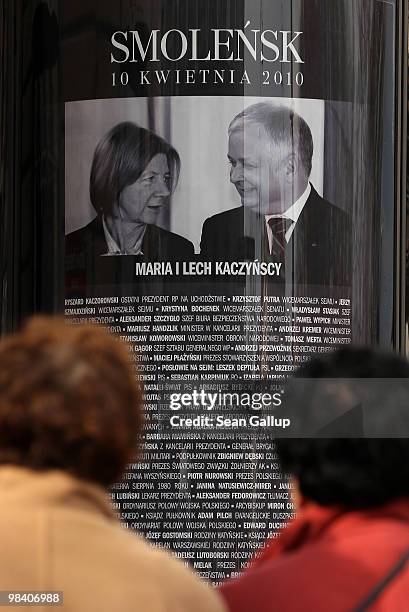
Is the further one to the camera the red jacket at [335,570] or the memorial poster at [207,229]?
the memorial poster at [207,229]

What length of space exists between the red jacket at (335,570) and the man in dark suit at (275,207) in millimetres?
3169

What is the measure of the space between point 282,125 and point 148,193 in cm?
66

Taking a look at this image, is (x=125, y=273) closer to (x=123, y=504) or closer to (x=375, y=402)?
(x=123, y=504)

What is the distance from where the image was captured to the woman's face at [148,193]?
625 centimetres

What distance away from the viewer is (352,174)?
6.42 metres

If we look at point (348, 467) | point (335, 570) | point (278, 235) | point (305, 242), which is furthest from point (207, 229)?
point (335, 570)

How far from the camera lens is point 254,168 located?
625 cm

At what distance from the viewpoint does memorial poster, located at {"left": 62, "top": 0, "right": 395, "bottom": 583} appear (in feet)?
20.3

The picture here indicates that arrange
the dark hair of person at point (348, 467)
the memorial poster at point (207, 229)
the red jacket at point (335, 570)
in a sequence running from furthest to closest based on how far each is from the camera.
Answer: the memorial poster at point (207, 229) < the dark hair of person at point (348, 467) < the red jacket at point (335, 570)

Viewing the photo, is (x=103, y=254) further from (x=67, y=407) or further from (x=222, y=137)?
(x=67, y=407)

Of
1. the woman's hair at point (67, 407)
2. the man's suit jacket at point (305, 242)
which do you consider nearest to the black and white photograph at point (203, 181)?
the man's suit jacket at point (305, 242)

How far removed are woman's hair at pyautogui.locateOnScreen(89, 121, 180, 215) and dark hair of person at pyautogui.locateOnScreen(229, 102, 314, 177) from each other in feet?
1.07

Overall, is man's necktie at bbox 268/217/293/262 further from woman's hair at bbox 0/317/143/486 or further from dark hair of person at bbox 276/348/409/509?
woman's hair at bbox 0/317/143/486

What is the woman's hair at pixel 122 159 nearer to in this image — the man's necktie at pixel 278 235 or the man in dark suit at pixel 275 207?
the man in dark suit at pixel 275 207
